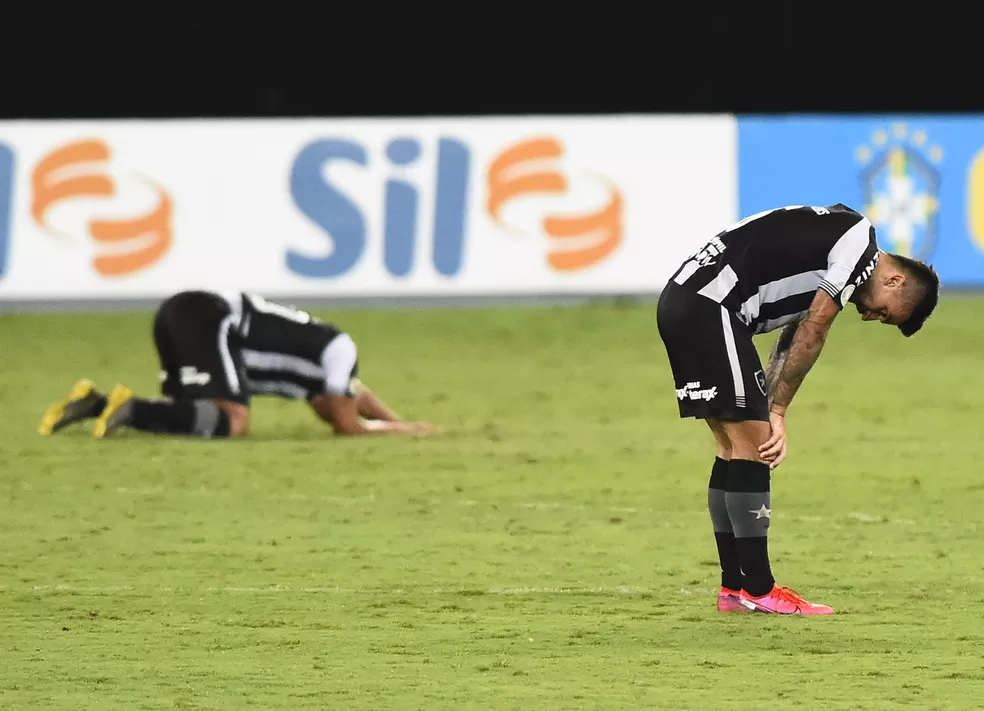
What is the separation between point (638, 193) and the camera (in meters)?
19.2

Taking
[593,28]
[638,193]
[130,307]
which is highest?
[593,28]

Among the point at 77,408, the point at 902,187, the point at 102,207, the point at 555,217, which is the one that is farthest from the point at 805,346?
the point at 102,207

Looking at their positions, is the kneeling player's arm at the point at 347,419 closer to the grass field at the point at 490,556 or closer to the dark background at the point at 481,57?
the grass field at the point at 490,556

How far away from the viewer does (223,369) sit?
1228cm

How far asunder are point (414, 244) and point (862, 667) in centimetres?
→ 1291

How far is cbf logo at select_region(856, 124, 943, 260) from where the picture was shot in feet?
62.7

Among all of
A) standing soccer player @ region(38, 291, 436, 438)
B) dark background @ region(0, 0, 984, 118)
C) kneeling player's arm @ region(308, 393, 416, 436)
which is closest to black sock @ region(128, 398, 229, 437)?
standing soccer player @ region(38, 291, 436, 438)

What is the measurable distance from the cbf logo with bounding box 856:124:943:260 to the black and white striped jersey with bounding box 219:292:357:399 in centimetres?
829

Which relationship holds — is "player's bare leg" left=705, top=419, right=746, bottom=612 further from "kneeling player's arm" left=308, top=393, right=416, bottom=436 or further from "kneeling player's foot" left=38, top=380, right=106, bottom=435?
"kneeling player's foot" left=38, top=380, right=106, bottom=435

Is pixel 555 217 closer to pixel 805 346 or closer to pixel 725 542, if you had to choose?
pixel 725 542

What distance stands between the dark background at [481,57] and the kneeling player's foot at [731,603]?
676 inches

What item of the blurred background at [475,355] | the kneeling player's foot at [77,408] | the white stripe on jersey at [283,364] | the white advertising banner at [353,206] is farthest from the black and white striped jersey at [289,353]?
the white advertising banner at [353,206]

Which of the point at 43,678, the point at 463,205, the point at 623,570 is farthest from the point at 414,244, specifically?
the point at 43,678

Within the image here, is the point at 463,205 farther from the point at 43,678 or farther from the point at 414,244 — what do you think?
the point at 43,678
